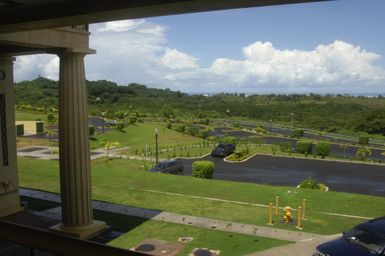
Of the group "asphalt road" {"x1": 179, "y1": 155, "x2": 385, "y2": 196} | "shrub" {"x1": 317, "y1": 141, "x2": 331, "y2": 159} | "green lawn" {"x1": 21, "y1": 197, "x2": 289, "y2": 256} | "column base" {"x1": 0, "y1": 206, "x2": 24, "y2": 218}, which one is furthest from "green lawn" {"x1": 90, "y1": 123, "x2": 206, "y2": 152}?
"green lawn" {"x1": 21, "y1": 197, "x2": 289, "y2": 256}

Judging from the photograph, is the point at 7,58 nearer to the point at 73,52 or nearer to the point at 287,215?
the point at 73,52

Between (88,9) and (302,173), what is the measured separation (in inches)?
923

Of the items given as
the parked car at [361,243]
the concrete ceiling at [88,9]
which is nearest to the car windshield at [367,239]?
the parked car at [361,243]

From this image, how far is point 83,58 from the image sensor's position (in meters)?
10.7

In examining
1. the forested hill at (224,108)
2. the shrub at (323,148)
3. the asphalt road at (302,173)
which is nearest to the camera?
the asphalt road at (302,173)

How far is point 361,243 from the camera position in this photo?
9.02m

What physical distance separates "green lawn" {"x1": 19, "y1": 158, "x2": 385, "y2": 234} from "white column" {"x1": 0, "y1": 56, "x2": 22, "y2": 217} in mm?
4018

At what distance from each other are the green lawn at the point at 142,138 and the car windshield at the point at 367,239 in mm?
30409

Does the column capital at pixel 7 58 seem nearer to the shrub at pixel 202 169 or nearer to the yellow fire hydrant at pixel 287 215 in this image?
the yellow fire hydrant at pixel 287 215

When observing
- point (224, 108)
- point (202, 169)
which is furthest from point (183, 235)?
point (224, 108)

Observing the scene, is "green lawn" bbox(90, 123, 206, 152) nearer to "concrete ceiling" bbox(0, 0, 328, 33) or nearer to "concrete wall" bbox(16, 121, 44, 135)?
"concrete wall" bbox(16, 121, 44, 135)

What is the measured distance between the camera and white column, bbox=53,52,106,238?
10297 millimetres

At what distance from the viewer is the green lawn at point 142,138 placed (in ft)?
137

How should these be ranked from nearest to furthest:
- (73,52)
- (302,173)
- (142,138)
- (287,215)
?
(73,52) → (287,215) → (302,173) → (142,138)
